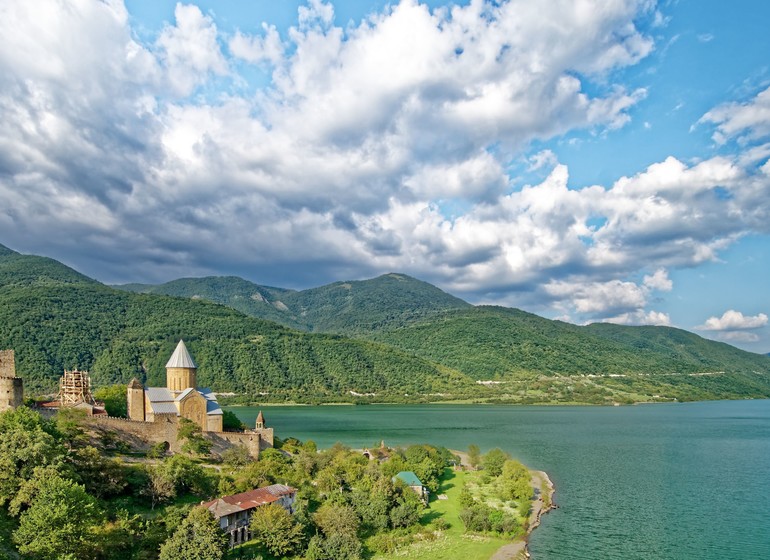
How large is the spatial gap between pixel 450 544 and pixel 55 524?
76.2 feet

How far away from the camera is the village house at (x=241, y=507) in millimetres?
30995

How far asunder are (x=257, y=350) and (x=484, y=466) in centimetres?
15544

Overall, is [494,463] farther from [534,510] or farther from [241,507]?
[241,507]

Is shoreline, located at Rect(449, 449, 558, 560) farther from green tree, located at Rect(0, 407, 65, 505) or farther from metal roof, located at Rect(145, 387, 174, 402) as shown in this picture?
metal roof, located at Rect(145, 387, 174, 402)

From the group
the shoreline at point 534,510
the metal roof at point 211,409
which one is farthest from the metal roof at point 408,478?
the metal roof at point 211,409

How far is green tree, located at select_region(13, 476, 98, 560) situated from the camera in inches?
945

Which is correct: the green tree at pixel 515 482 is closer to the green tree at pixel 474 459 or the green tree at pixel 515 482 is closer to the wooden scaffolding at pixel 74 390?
the green tree at pixel 474 459

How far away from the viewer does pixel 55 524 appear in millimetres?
24422

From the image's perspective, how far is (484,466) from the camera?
56500 mm

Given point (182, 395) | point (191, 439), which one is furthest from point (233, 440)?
point (182, 395)

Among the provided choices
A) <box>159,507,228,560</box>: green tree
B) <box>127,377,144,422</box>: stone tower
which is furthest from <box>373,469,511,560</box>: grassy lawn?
<box>127,377,144,422</box>: stone tower

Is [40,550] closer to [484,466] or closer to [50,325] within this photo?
[484,466]

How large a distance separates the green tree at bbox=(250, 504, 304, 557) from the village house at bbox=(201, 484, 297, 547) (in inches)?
36.5

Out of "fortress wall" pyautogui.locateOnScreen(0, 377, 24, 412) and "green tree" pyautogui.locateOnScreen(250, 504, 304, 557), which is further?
"fortress wall" pyautogui.locateOnScreen(0, 377, 24, 412)
